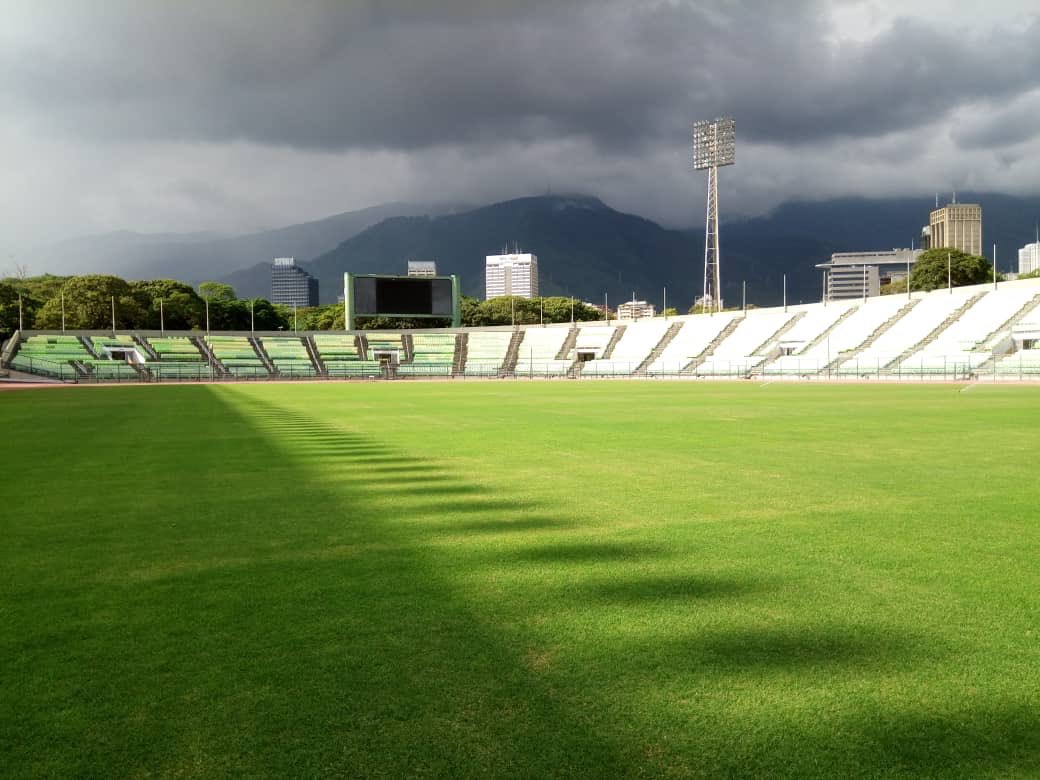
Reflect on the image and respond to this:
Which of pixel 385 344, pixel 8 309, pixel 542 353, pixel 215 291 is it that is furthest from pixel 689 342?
pixel 215 291

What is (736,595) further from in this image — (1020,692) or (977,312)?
(977,312)

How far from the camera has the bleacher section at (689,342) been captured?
236 feet

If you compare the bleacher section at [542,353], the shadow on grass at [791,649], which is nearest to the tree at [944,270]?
the bleacher section at [542,353]

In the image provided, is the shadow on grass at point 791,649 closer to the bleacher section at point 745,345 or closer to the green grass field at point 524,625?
the green grass field at point 524,625

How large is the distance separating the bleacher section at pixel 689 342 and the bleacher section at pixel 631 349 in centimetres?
216

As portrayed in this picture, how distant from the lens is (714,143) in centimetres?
9838

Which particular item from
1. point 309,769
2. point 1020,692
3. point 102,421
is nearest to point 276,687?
point 309,769

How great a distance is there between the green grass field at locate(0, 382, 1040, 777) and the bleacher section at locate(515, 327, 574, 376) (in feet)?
214

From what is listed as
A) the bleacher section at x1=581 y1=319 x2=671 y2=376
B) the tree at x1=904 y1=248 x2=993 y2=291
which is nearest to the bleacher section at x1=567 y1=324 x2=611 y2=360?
the bleacher section at x1=581 y1=319 x2=671 y2=376

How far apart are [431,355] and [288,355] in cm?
1596

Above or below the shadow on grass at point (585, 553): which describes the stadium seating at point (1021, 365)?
above

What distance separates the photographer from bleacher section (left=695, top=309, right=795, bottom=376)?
66188mm

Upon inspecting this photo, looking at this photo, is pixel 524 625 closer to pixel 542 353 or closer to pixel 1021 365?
pixel 1021 365

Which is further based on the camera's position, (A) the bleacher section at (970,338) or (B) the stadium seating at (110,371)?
(B) the stadium seating at (110,371)
